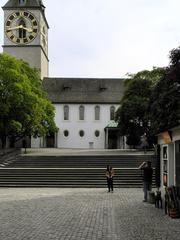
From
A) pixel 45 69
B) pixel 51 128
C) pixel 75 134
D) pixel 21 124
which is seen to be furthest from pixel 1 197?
pixel 45 69

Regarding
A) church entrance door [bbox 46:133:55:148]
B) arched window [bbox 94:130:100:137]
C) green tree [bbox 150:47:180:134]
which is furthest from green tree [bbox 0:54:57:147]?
A: arched window [bbox 94:130:100:137]

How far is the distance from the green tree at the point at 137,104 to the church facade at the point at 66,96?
3046cm

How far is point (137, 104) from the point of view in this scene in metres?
57.2

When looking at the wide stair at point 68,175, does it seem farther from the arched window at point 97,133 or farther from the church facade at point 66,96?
the arched window at point 97,133

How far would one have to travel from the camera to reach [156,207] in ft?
63.4

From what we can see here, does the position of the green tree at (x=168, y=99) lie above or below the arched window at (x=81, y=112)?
below

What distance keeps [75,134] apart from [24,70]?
111 feet

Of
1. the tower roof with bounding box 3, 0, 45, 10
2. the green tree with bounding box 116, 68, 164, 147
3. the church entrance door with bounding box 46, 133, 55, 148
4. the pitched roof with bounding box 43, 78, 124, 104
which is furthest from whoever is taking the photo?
the tower roof with bounding box 3, 0, 45, 10

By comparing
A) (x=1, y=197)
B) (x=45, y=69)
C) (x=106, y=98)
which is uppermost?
(x=45, y=69)

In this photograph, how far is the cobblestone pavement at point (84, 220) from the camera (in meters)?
12.3

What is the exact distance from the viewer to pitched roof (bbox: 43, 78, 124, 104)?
91.2m

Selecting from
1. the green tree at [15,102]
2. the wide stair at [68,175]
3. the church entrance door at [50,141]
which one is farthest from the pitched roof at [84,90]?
the wide stair at [68,175]

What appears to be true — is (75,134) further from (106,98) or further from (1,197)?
(1,197)

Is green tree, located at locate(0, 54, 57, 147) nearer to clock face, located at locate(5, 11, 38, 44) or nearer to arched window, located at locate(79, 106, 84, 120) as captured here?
arched window, located at locate(79, 106, 84, 120)
